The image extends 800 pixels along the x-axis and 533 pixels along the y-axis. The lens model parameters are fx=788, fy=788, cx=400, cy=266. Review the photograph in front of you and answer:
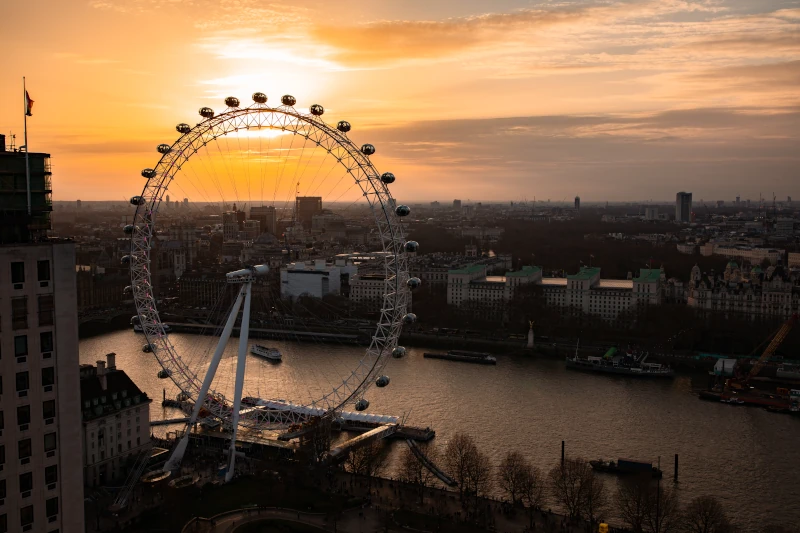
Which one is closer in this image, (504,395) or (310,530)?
(310,530)

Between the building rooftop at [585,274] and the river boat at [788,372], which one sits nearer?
the river boat at [788,372]

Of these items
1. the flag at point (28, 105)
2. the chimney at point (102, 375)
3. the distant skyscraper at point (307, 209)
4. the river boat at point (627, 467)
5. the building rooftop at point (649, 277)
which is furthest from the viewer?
the distant skyscraper at point (307, 209)

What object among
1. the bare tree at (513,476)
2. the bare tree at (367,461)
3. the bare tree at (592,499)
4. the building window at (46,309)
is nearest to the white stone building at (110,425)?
the bare tree at (367,461)

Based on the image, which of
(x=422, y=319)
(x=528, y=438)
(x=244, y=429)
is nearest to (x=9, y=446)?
(x=244, y=429)

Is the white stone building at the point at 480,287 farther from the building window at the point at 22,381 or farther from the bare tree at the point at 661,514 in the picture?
the building window at the point at 22,381

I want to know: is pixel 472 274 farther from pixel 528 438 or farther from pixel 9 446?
pixel 9 446

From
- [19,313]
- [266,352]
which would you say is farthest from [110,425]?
[266,352]
